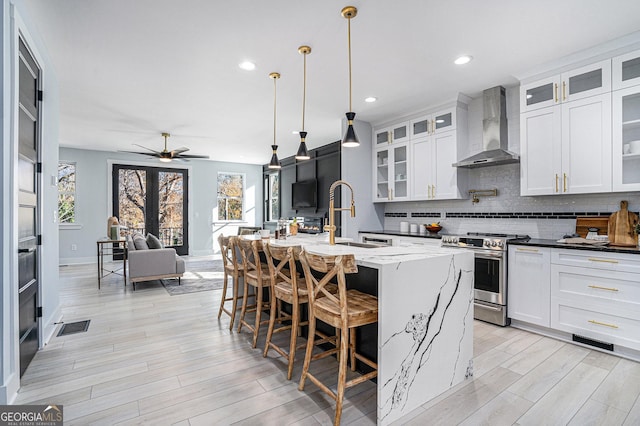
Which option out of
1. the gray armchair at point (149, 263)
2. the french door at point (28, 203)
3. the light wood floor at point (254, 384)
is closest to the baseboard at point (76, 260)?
the gray armchair at point (149, 263)

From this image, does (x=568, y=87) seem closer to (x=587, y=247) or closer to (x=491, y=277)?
(x=587, y=247)

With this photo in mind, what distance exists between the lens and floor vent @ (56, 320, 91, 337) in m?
3.21

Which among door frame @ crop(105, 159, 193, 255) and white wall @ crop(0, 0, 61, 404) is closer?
white wall @ crop(0, 0, 61, 404)

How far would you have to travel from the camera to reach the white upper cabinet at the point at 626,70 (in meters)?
2.83

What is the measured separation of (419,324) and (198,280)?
185 inches

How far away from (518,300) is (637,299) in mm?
928

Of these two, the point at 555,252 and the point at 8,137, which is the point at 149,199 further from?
the point at 555,252

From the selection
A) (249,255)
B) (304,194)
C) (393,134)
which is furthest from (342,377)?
(304,194)

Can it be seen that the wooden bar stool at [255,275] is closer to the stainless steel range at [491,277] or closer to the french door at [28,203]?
the french door at [28,203]

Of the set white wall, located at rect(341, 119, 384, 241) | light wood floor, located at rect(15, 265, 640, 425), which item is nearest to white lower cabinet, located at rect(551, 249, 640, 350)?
light wood floor, located at rect(15, 265, 640, 425)

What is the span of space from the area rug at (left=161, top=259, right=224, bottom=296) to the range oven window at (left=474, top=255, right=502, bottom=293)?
3809 mm

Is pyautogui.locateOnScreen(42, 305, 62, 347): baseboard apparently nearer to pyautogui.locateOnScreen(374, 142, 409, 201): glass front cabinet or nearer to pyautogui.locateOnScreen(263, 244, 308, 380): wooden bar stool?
pyautogui.locateOnScreen(263, 244, 308, 380): wooden bar stool

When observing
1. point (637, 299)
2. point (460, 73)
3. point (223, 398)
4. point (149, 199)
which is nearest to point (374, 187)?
point (460, 73)

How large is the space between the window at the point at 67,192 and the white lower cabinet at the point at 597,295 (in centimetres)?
925
